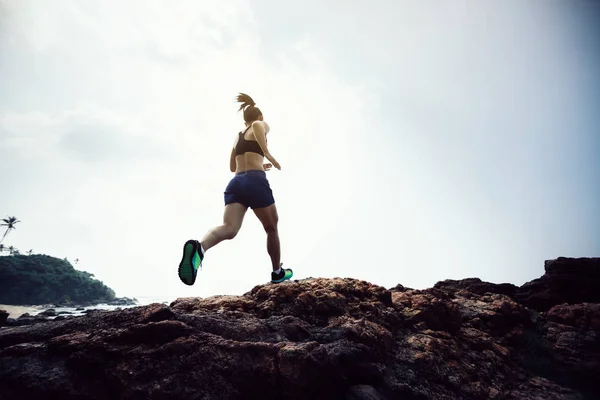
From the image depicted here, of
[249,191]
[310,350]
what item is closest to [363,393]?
[310,350]

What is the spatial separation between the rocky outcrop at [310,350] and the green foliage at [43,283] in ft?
265

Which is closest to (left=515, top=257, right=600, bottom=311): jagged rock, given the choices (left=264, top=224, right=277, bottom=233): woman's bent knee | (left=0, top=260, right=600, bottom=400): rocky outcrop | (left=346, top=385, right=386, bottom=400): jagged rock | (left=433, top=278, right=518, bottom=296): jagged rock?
(left=433, top=278, right=518, bottom=296): jagged rock

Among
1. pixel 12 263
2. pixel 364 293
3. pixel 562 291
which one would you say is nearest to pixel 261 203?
pixel 364 293

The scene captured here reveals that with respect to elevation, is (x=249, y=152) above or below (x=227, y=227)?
above

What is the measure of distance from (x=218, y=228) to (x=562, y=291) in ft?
15.9

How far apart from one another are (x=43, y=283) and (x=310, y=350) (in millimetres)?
84319

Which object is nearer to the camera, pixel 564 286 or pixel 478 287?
pixel 564 286

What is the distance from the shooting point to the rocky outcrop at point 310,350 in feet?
5.26

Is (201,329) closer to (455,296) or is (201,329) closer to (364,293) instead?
(364,293)

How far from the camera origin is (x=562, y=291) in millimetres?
4008

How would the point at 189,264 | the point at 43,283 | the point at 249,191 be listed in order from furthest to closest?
the point at 43,283 < the point at 249,191 < the point at 189,264

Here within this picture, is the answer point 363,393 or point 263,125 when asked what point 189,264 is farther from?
point 263,125

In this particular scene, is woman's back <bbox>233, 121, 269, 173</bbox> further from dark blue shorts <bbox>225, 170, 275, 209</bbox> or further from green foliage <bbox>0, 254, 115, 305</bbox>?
green foliage <bbox>0, 254, 115, 305</bbox>

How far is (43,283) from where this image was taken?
6191 cm
